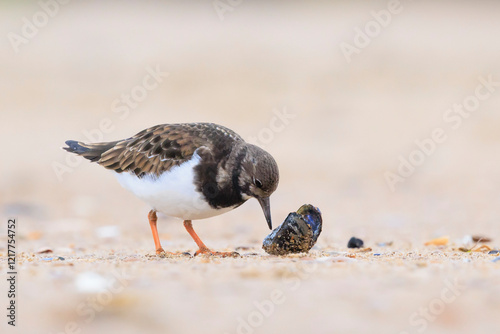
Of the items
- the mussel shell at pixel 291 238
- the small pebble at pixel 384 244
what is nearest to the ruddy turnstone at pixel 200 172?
the mussel shell at pixel 291 238

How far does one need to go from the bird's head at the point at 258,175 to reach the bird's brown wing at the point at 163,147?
1.08 ft

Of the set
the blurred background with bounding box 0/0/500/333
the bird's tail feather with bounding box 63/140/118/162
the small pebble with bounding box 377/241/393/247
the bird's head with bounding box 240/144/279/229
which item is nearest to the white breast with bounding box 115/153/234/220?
the bird's head with bounding box 240/144/279/229

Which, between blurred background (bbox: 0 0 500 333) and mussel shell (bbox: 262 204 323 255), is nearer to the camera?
blurred background (bbox: 0 0 500 333)

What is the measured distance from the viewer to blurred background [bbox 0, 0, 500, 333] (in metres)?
3.75

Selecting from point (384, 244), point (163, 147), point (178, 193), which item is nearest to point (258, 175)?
point (178, 193)

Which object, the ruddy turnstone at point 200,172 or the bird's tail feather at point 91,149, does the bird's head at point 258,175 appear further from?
the bird's tail feather at point 91,149

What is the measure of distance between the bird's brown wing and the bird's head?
0.33 m

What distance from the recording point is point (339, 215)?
9.38 meters

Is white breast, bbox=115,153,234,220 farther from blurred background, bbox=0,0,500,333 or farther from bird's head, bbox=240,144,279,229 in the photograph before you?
blurred background, bbox=0,0,500,333

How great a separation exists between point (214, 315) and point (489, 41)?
17724 millimetres

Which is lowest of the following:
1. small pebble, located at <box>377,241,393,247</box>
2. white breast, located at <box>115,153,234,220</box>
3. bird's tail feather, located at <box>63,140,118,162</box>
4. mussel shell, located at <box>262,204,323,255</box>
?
small pebble, located at <box>377,241,393,247</box>

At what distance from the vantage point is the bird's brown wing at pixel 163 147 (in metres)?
5.39

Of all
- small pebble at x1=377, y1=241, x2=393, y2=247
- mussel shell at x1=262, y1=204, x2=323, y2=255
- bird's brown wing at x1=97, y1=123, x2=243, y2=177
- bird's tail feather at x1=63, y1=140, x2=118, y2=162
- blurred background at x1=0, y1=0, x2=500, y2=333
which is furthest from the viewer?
small pebble at x1=377, y1=241, x2=393, y2=247

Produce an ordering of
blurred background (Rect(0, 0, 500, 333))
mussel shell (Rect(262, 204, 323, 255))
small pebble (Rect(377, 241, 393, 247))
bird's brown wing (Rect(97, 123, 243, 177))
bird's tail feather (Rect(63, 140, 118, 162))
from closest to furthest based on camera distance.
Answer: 1. blurred background (Rect(0, 0, 500, 333))
2. mussel shell (Rect(262, 204, 323, 255))
3. bird's brown wing (Rect(97, 123, 243, 177))
4. bird's tail feather (Rect(63, 140, 118, 162))
5. small pebble (Rect(377, 241, 393, 247))
